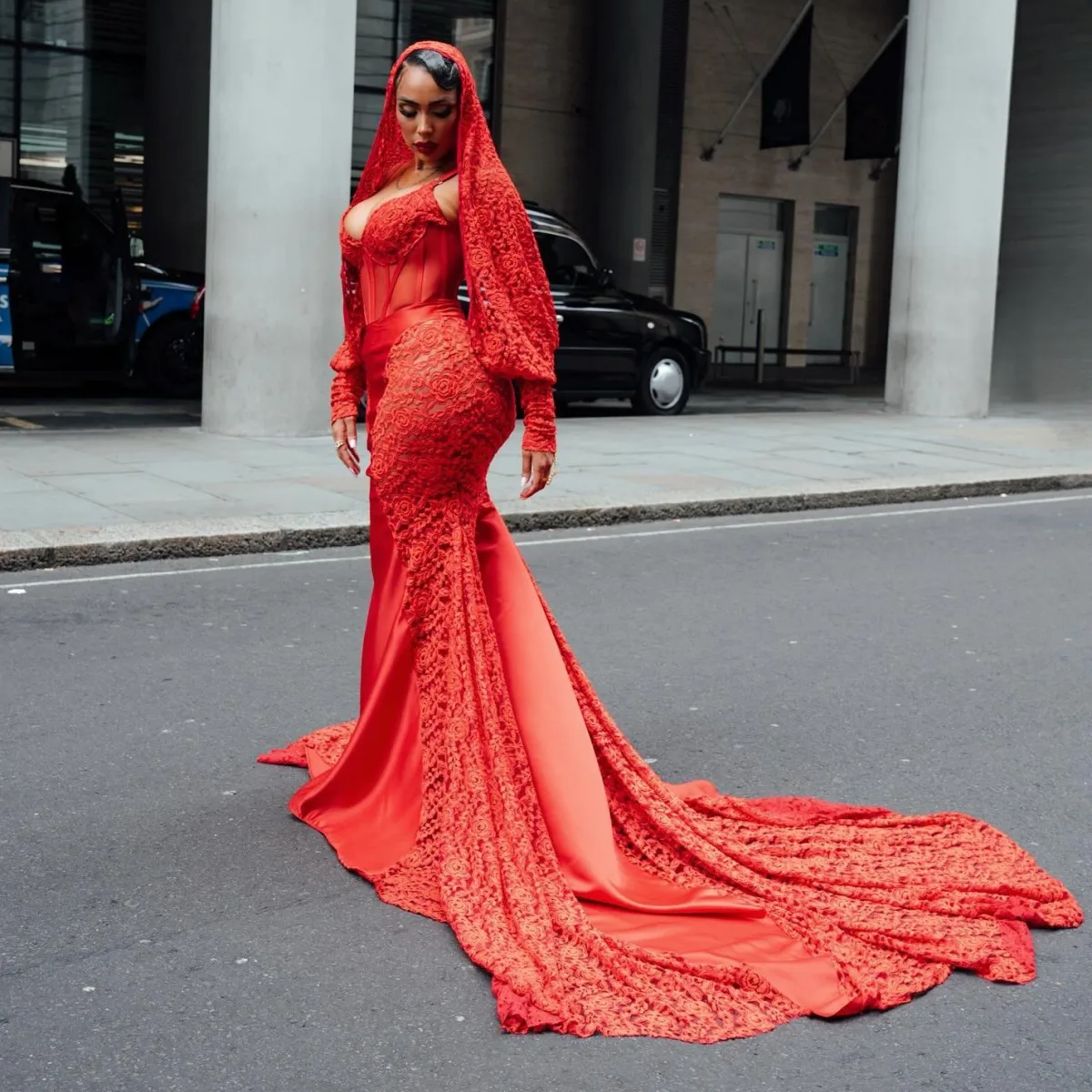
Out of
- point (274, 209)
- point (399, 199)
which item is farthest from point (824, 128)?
point (399, 199)

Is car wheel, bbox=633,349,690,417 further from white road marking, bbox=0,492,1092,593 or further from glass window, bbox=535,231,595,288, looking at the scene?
white road marking, bbox=0,492,1092,593

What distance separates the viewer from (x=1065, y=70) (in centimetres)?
2334

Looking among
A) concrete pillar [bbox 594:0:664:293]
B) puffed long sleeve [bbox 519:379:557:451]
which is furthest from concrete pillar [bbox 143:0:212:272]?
puffed long sleeve [bbox 519:379:557:451]

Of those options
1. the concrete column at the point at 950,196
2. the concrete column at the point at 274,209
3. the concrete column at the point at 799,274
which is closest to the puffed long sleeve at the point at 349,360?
the concrete column at the point at 274,209

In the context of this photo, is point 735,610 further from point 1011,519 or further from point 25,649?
point 1011,519

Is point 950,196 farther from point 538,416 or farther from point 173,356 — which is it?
point 538,416

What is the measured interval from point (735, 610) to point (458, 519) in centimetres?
375

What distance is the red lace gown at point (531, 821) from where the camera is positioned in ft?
11.8

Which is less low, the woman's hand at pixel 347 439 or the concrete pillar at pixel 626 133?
the concrete pillar at pixel 626 133

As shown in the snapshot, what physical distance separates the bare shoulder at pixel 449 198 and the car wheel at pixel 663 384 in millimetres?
13355

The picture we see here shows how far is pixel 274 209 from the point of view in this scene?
1330 cm

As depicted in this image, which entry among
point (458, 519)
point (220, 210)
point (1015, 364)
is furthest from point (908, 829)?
point (1015, 364)

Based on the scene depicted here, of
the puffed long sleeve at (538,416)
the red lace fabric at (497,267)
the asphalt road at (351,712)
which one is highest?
the red lace fabric at (497,267)

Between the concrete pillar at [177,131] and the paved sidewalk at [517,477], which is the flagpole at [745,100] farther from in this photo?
the paved sidewalk at [517,477]
